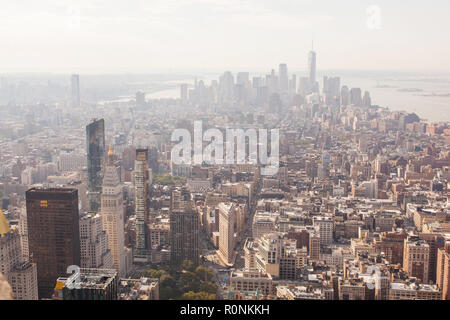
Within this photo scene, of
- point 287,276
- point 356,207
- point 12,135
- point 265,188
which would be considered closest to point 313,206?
point 356,207

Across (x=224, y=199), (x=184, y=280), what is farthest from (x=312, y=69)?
(x=184, y=280)

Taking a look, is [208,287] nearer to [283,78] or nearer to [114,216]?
[114,216]

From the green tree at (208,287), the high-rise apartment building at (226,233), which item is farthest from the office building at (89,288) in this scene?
the high-rise apartment building at (226,233)

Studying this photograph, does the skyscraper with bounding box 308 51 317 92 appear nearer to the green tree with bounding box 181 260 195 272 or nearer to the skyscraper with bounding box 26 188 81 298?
the green tree with bounding box 181 260 195 272

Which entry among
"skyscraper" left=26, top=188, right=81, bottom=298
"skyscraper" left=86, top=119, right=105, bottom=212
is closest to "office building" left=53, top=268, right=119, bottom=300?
"skyscraper" left=26, top=188, right=81, bottom=298

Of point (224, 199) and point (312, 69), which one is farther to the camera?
point (224, 199)

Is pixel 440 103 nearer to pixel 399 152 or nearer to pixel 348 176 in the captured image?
pixel 348 176
